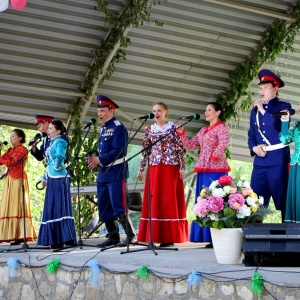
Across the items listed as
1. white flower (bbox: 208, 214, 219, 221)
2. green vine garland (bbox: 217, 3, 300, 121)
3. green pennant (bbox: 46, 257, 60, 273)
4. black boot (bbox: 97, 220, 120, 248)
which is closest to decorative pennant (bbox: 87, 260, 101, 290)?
green pennant (bbox: 46, 257, 60, 273)

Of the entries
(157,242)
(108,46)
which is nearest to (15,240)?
(157,242)

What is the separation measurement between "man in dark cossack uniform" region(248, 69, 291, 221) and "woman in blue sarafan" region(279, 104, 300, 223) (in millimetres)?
284

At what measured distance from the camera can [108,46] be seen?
398 inches

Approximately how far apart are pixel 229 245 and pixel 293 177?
1033 mm

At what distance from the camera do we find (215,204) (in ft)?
17.1

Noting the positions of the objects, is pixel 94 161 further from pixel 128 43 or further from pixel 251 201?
pixel 128 43

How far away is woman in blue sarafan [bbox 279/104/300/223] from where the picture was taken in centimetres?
592

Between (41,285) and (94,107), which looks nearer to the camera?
(41,285)

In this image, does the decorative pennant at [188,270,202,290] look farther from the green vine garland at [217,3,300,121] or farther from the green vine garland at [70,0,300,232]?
the green vine garland at [217,3,300,121]

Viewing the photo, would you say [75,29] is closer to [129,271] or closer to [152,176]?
[152,176]

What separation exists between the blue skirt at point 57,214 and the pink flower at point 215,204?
2.55m

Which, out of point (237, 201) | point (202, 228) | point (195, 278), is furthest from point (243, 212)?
point (202, 228)

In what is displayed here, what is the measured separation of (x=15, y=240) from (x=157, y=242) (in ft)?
6.65

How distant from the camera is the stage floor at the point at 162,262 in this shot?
15.0 feet
